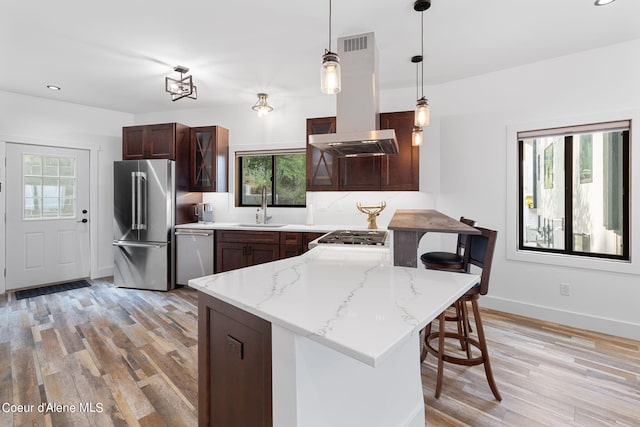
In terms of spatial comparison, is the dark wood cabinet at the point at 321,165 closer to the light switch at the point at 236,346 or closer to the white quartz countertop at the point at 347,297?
the white quartz countertop at the point at 347,297

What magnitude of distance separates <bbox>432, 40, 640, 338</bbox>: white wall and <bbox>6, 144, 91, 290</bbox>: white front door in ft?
17.5

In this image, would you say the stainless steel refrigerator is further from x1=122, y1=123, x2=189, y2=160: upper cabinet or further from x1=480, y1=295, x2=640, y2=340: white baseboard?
x1=480, y1=295, x2=640, y2=340: white baseboard

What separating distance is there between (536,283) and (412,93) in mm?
2677

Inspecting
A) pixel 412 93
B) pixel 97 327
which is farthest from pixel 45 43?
pixel 412 93

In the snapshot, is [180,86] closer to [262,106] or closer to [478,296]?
[262,106]

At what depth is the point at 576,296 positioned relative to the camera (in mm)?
3090

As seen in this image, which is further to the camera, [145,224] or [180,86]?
[145,224]

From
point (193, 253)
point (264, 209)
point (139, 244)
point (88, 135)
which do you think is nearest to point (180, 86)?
point (264, 209)

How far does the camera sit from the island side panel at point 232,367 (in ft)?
3.50

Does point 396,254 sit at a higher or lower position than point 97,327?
higher

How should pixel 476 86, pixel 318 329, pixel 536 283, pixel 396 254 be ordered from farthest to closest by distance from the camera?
pixel 476 86 → pixel 536 283 → pixel 396 254 → pixel 318 329

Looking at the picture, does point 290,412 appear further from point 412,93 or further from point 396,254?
point 412,93

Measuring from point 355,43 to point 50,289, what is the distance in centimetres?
504

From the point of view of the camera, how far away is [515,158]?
339cm
